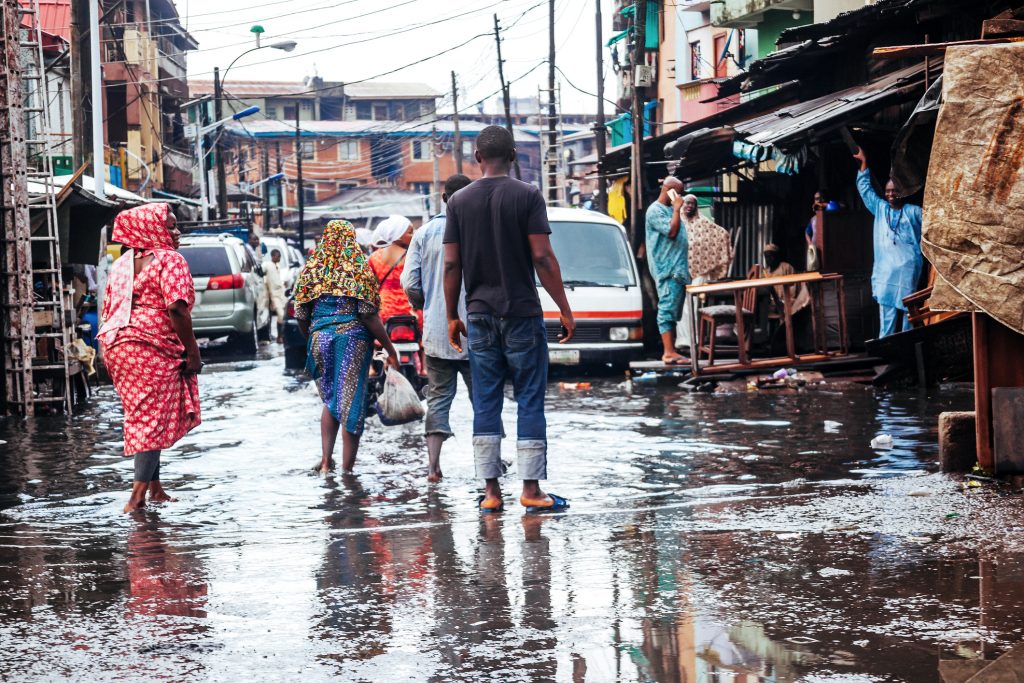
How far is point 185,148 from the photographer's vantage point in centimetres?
6481

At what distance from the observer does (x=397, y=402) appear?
9.92 metres

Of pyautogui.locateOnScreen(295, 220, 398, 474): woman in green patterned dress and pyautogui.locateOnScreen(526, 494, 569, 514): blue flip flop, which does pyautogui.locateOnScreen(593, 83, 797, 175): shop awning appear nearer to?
pyautogui.locateOnScreen(295, 220, 398, 474): woman in green patterned dress

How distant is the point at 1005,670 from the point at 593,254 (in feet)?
46.8

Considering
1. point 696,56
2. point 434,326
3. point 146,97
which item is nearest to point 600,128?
point 696,56

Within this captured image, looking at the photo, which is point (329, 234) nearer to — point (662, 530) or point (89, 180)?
point (662, 530)

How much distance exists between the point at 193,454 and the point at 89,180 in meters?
14.6

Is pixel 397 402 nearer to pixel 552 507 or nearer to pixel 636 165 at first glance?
pixel 552 507

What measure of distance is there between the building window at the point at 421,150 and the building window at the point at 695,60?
54.2 metres

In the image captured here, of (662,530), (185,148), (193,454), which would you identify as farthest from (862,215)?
(185,148)

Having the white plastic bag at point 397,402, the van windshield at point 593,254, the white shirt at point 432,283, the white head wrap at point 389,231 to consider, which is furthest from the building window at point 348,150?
the white shirt at point 432,283

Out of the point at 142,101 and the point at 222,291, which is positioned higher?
the point at 142,101

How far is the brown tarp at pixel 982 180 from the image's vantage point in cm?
703

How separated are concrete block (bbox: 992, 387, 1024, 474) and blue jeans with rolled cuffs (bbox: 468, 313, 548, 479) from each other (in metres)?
2.43

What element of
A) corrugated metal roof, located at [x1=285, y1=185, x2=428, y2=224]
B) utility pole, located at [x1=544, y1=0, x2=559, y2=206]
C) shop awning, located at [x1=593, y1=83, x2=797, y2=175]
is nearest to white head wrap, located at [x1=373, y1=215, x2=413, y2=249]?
shop awning, located at [x1=593, y1=83, x2=797, y2=175]
